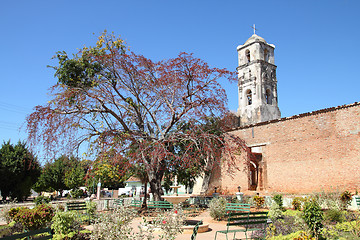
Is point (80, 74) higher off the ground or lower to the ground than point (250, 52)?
lower

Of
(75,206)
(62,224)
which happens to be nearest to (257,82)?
(75,206)

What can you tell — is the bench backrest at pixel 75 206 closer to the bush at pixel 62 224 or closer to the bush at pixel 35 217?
the bush at pixel 35 217

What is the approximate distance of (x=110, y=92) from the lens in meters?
12.0

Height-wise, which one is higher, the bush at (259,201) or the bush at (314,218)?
the bush at (314,218)

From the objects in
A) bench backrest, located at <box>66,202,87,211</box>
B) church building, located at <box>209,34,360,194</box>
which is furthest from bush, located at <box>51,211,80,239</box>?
church building, located at <box>209,34,360,194</box>

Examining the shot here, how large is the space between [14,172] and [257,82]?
27.2m

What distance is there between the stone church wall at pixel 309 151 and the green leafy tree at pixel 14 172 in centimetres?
1965

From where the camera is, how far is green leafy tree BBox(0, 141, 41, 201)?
26.4m

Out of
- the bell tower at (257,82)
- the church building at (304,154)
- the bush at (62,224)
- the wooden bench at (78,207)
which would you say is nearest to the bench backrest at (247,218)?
the bush at (62,224)

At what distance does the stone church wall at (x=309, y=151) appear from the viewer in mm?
16625

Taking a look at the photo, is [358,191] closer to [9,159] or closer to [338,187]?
[338,187]

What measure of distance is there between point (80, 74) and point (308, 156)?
1440cm

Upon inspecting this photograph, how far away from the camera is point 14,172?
88.1ft

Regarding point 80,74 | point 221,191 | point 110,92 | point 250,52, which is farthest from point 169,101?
point 250,52
